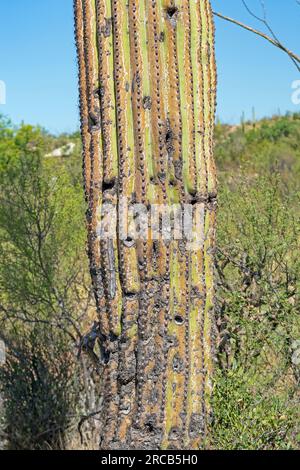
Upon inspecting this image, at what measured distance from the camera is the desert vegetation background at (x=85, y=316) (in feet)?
14.8

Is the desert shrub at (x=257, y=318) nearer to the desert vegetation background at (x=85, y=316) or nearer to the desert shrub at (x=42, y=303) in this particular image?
the desert vegetation background at (x=85, y=316)

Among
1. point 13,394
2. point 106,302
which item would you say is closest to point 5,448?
point 13,394

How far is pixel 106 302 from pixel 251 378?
3.56 feet

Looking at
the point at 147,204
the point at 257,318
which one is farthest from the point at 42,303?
the point at 147,204

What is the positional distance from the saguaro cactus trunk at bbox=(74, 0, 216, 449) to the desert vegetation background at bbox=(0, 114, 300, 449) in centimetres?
32

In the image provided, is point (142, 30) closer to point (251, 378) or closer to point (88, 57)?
point (88, 57)

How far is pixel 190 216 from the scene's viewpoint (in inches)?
170

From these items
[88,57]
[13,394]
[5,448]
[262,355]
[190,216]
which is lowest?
[5,448]

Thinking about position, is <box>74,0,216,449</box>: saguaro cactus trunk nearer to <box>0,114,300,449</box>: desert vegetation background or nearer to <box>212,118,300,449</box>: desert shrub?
<box>212,118,300,449</box>: desert shrub

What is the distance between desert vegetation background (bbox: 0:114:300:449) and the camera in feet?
14.8

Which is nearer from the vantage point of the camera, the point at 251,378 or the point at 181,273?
the point at 181,273

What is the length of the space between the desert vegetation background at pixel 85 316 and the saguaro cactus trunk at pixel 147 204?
1.05 feet

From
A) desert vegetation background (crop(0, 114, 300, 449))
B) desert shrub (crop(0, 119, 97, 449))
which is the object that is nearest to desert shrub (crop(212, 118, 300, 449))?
desert vegetation background (crop(0, 114, 300, 449))
